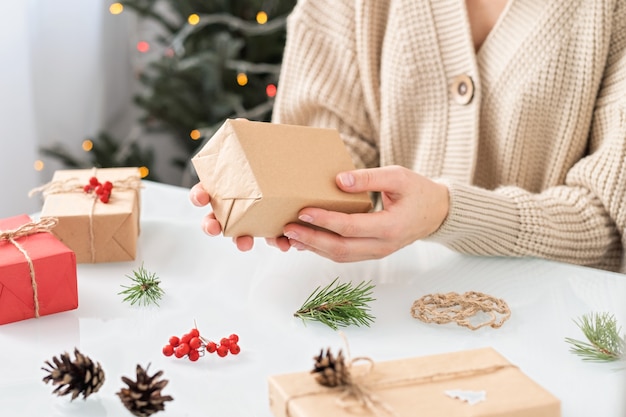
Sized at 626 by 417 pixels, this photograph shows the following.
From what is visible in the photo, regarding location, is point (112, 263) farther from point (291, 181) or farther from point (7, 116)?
point (7, 116)

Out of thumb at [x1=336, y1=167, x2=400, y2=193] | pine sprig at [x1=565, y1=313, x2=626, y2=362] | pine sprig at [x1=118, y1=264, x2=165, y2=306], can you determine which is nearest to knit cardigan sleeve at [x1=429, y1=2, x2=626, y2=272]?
thumb at [x1=336, y1=167, x2=400, y2=193]

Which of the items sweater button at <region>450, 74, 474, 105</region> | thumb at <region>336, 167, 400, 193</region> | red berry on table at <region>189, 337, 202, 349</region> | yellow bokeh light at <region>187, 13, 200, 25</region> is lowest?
red berry on table at <region>189, 337, 202, 349</region>

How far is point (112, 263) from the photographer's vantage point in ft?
3.04

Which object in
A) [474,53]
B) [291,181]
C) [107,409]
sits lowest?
[107,409]

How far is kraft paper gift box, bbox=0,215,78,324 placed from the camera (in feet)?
2.53

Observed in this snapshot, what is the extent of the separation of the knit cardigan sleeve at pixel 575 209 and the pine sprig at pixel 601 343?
24 centimetres

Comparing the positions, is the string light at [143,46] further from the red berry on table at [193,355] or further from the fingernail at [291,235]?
the red berry on table at [193,355]

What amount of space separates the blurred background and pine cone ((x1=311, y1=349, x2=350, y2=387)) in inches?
59.5

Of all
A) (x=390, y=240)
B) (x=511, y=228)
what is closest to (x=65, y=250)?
(x=390, y=240)

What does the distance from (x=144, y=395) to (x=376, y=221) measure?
0.38 meters

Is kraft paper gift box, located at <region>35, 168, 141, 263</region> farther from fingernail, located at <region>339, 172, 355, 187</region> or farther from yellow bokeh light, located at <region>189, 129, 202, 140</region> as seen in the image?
yellow bokeh light, located at <region>189, 129, 202, 140</region>

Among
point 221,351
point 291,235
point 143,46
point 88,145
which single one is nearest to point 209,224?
point 291,235

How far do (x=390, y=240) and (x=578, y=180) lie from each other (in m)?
0.37

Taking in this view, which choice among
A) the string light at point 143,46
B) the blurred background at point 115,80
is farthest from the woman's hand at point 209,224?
the string light at point 143,46
